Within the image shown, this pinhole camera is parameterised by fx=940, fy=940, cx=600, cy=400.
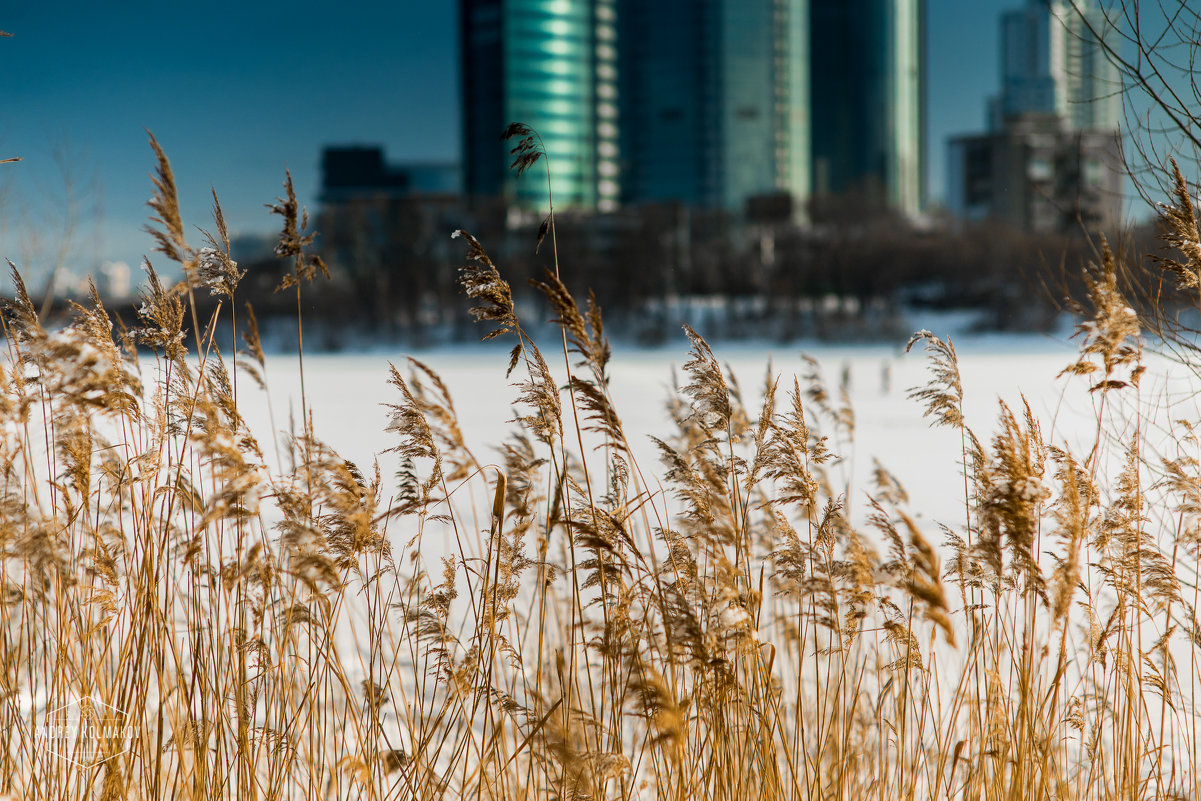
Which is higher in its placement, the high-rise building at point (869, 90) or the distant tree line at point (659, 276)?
the high-rise building at point (869, 90)

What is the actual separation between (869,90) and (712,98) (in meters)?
36.3

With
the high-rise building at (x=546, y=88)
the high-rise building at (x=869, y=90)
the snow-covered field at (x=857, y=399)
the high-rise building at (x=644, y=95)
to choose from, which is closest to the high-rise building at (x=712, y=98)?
the high-rise building at (x=644, y=95)

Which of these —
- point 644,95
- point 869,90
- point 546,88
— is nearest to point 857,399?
point 546,88

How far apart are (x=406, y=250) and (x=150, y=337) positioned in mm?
41921

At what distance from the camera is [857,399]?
16.4 metres

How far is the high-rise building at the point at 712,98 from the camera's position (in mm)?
94000

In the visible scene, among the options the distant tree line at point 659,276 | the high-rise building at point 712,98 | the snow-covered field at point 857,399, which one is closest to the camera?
the snow-covered field at point 857,399

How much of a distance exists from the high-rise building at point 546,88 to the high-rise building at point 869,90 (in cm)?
3576

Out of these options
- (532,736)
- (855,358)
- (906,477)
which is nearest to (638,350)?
(855,358)

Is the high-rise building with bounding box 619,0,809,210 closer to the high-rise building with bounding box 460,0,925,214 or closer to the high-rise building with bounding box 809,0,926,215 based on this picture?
the high-rise building with bounding box 460,0,925,214

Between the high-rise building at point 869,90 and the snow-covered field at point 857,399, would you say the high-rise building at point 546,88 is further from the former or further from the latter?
the snow-covered field at point 857,399

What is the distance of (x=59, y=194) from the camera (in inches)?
382

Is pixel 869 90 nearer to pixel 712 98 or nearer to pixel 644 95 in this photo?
pixel 712 98

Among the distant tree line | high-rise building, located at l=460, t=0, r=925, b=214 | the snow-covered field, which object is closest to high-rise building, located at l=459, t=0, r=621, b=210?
high-rise building, located at l=460, t=0, r=925, b=214
